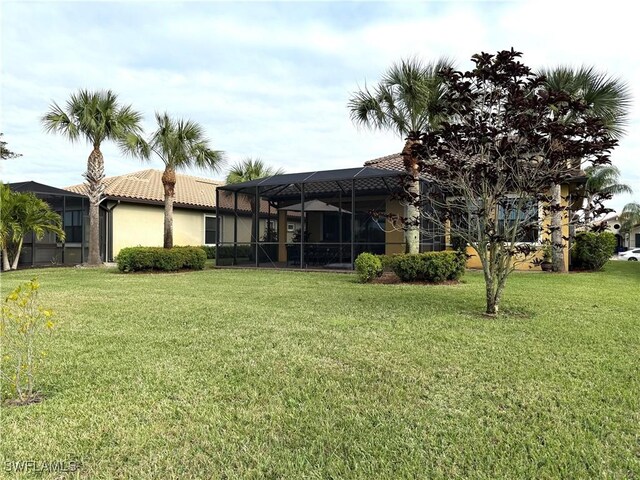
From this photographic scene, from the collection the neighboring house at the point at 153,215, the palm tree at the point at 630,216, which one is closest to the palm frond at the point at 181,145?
the neighboring house at the point at 153,215

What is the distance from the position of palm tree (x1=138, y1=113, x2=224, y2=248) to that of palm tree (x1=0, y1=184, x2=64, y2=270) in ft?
13.2

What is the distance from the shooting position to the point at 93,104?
14.0 metres

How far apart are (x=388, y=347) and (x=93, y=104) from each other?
1433cm

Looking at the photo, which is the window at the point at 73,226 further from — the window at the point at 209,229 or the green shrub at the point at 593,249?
the green shrub at the point at 593,249

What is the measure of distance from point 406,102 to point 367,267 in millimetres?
4245

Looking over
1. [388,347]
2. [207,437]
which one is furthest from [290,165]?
[207,437]

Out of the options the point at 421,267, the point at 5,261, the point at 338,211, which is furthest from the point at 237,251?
the point at 421,267

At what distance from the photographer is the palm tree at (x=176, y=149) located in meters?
13.4

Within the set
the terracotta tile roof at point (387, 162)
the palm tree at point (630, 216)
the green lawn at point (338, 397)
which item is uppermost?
the terracotta tile roof at point (387, 162)

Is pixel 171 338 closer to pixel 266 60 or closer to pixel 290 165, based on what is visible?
pixel 266 60

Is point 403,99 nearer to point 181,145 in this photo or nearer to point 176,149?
point 181,145

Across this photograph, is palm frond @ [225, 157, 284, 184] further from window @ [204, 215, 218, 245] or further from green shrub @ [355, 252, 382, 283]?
green shrub @ [355, 252, 382, 283]

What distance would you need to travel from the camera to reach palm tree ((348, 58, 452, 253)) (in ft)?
31.8

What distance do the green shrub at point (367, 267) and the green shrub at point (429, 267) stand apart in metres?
0.47
